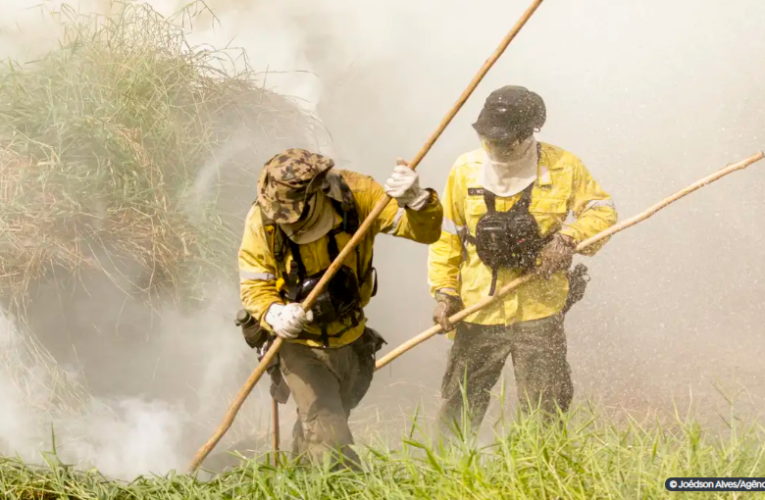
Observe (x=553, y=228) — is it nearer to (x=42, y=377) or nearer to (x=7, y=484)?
(x=7, y=484)

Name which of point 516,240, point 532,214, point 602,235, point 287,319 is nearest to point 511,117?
point 532,214

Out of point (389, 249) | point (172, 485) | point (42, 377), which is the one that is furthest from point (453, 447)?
point (389, 249)

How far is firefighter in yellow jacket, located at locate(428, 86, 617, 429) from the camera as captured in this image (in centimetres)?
515

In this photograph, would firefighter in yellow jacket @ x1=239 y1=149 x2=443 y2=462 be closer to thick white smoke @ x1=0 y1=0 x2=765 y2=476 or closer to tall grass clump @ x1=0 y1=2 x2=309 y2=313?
Answer: thick white smoke @ x1=0 y1=0 x2=765 y2=476

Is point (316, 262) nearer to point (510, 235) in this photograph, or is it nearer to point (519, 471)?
point (510, 235)

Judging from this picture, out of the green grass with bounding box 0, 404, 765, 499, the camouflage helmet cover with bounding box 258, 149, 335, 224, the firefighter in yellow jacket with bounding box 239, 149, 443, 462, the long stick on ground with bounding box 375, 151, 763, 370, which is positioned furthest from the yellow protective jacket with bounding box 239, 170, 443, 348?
the long stick on ground with bounding box 375, 151, 763, 370

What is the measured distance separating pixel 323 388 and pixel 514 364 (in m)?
1.18

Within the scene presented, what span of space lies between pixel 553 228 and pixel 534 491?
1.77m

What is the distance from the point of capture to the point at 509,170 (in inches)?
205

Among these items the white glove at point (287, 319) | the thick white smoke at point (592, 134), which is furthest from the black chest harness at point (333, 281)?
the thick white smoke at point (592, 134)

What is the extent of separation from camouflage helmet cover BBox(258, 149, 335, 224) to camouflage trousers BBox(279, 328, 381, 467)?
2.46 feet

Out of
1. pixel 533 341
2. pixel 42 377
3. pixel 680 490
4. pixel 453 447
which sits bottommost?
pixel 680 490

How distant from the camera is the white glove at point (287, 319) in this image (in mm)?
4438

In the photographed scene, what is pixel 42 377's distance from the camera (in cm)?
647
